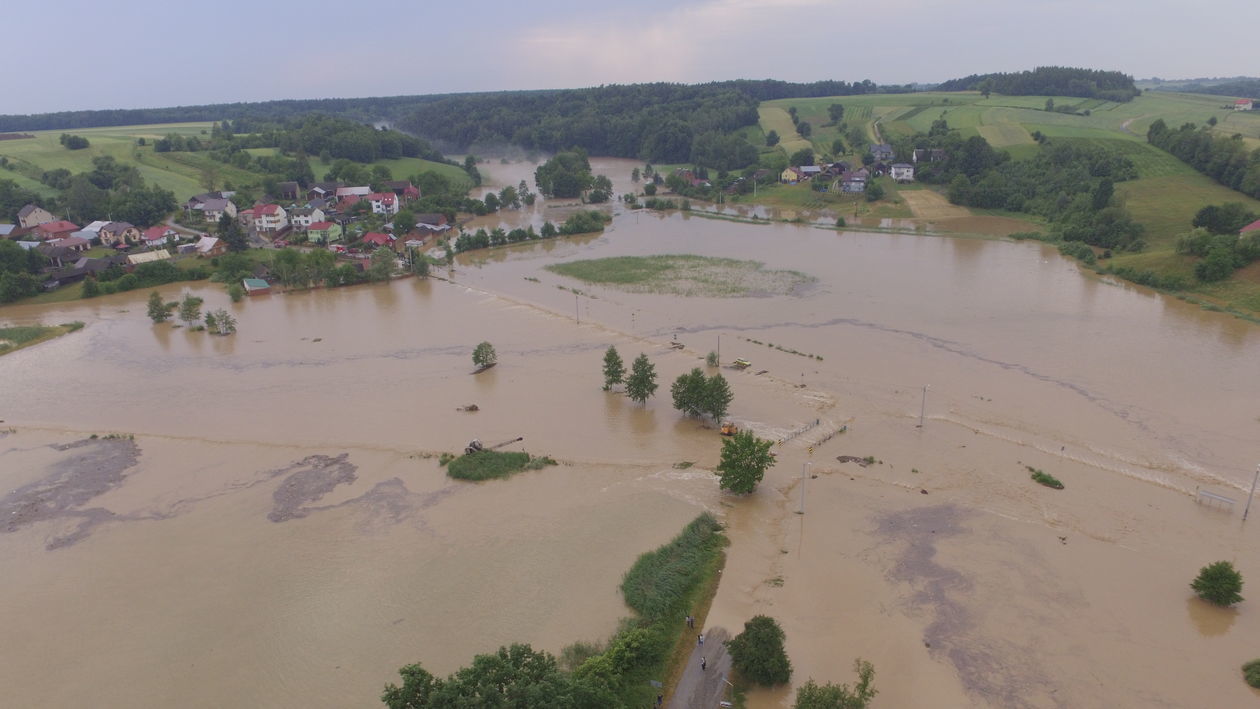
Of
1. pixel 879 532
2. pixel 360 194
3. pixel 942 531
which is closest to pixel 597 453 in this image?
pixel 879 532

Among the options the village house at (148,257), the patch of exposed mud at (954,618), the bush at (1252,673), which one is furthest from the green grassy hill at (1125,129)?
the village house at (148,257)

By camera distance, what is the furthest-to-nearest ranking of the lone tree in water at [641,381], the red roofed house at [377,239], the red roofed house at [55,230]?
the red roofed house at [377,239]
the red roofed house at [55,230]
the lone tree in water at [641,381]

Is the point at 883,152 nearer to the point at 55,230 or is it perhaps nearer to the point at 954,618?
the point at 954,618

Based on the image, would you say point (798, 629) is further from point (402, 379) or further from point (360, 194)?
point (360, 194)

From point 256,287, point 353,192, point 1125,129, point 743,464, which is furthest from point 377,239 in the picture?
point 1125,129

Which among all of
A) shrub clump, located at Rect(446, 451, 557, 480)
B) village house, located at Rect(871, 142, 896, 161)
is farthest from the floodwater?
village house, located at Rect(871, 142, 896, 161)

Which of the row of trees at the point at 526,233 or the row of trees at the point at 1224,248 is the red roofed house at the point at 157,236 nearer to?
the row of trees at the point at 526,233
